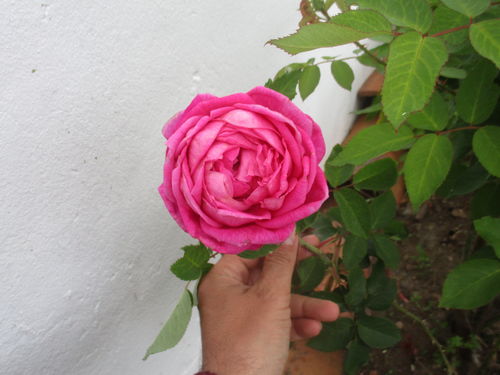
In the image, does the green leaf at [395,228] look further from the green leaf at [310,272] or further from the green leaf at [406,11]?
the green leaf at [406,11]

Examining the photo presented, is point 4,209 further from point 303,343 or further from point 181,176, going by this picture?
point 303,343

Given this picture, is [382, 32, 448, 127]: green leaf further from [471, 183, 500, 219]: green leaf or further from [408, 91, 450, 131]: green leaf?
[471, 183, 500, 219]: green leaf

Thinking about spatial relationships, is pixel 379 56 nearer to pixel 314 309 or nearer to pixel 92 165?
pixel 314 309

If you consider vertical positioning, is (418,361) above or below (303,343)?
below

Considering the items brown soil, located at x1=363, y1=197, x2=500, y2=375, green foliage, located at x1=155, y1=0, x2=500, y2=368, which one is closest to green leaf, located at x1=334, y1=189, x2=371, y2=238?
green foliage, located at x1=155, y1=0, x2=500, y2=368

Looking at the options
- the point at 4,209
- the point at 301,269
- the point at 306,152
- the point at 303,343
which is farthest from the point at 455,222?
the point at 4,209

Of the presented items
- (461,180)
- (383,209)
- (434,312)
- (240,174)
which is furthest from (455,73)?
(434,312)
